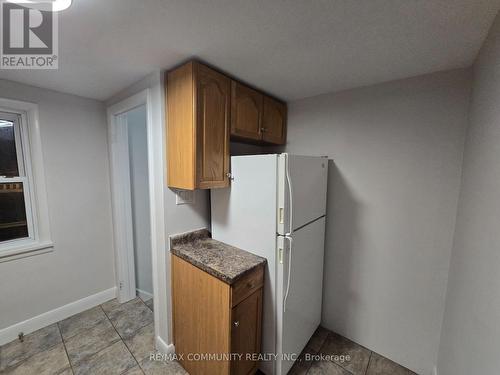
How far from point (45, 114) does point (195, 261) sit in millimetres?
1902

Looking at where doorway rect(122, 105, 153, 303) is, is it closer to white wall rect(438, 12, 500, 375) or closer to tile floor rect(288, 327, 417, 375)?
tile floor rect(288, 327, 417, 375)

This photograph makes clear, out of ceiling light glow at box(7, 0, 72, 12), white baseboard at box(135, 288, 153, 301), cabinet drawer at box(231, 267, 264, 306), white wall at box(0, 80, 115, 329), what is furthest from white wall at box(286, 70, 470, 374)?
white wall at box(0, 80, 115, 329)

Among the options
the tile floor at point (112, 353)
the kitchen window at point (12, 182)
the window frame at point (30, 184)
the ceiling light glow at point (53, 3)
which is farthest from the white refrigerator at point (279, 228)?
the kitchen window at point (12, 182)

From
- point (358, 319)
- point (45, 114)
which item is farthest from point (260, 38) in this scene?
point (358, 319)

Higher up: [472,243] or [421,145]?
[421,145]

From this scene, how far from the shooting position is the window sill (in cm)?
173

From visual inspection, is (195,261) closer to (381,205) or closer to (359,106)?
(381,205)

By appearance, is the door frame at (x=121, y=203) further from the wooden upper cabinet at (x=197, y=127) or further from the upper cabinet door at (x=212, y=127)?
the upper cabinet door at (x=212, y=127)

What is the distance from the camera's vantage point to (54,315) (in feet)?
6.55

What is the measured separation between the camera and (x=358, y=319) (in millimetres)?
1810

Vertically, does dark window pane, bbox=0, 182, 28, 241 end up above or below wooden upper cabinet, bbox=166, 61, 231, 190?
below

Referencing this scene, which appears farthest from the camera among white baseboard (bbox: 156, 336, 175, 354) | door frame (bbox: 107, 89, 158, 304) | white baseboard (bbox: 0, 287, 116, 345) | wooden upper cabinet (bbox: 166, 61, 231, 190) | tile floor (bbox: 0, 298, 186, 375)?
door frame (bbox: 107, 89, 158, 304)

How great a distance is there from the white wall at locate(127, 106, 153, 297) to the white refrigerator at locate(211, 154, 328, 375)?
1.12 meters

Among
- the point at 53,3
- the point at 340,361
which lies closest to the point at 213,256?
the point at 340,361
